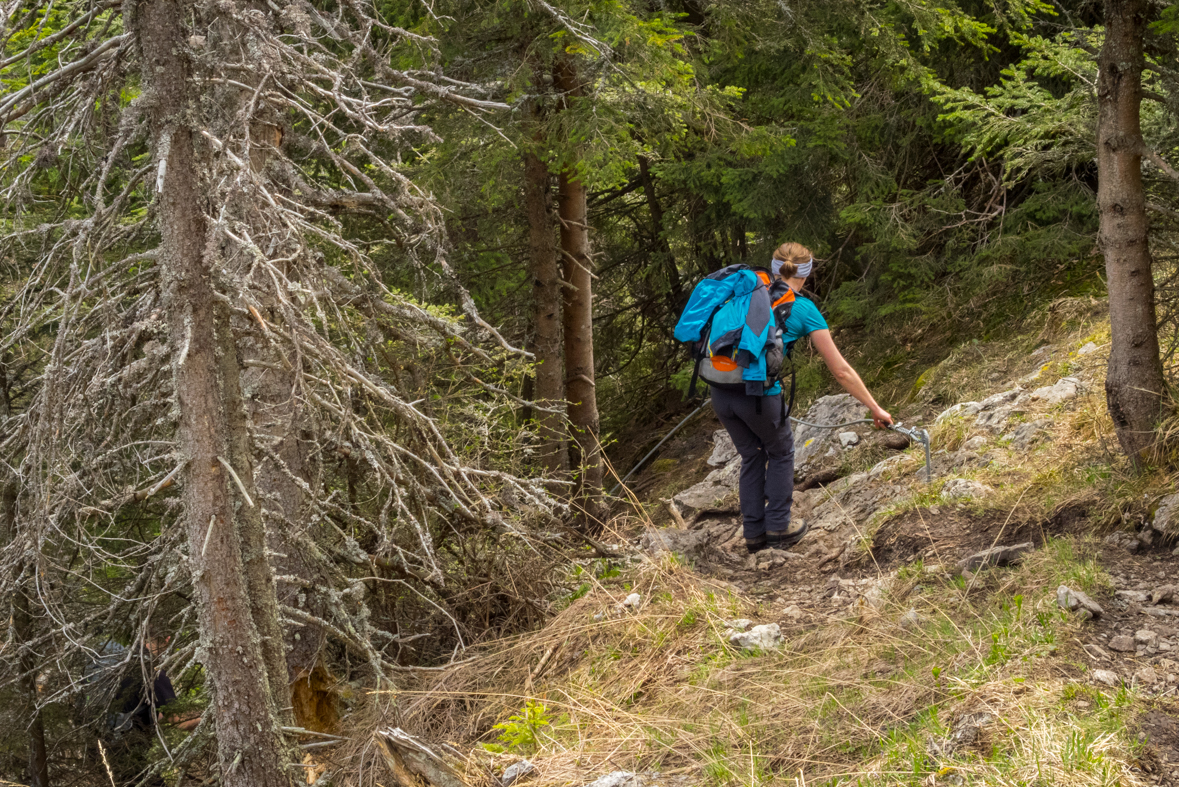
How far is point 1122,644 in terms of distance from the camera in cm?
351

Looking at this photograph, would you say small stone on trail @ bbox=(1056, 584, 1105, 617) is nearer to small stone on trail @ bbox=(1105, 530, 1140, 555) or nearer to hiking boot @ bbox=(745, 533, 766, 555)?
small stone on trail @ bbox=(1105, 530, 1140, 555)

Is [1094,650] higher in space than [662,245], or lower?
lower

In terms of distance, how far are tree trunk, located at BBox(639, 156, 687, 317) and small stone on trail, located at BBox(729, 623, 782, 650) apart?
7.84 m

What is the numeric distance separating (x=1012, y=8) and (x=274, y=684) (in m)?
7.11

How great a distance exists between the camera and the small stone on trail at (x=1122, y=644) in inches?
137

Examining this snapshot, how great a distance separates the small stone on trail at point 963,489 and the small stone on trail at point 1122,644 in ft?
6.42

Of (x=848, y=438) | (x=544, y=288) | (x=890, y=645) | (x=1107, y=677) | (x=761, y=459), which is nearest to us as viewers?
(x=1107, y=677)

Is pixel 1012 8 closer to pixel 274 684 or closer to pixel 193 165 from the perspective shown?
pixel 193 165

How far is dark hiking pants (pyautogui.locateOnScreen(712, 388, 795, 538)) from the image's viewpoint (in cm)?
571

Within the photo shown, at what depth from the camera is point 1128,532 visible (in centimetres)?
448

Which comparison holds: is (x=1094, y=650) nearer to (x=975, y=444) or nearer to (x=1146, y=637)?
(x=1146, y=637)

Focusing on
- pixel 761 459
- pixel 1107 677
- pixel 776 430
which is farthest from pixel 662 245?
pixel 1107 677

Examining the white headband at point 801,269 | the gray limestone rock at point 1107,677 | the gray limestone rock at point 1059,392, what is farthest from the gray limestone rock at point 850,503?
the gray limestone rock at point 1107,677

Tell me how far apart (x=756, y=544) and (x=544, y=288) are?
382 centimetres
